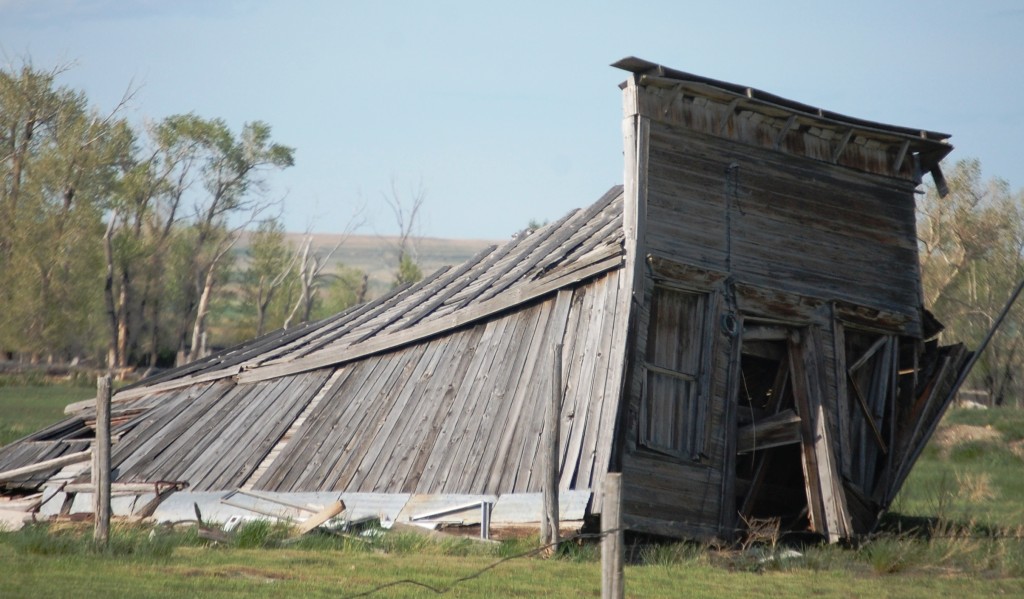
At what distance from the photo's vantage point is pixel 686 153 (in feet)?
54.5

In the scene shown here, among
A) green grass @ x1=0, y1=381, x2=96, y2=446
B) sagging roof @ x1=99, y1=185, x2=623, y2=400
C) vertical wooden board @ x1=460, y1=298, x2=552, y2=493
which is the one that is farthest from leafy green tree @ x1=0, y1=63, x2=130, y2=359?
vertical wooden board @ x1=460, y1=298, x2=552, y2=493

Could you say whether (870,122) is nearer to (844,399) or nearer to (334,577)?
(844,399)

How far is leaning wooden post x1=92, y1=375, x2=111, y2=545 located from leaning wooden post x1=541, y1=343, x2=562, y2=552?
481cm

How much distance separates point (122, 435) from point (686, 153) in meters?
11.0

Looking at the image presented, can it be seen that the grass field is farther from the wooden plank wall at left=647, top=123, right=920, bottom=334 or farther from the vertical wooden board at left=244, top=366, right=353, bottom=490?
the wooden plank wall at left=647, top=123, right=920, bottom=334

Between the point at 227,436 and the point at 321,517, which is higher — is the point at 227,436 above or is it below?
above

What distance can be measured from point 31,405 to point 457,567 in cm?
2960

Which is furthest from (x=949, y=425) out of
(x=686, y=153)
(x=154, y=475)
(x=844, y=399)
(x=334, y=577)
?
(x=334, y=577)

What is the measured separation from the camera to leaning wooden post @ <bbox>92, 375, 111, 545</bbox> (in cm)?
1307

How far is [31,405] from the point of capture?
3844 centimetres

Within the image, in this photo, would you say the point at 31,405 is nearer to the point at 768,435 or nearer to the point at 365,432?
the point at 365,432

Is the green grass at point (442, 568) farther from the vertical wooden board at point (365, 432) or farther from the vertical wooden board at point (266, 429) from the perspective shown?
the vertical wooden board at point (365, 432)

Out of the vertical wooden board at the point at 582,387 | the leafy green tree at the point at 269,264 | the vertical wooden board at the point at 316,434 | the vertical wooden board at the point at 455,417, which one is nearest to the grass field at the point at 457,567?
the vertical wooden board at the point at 582,387

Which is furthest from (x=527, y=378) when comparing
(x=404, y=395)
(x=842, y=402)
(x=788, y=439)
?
(x=842, y=402)
